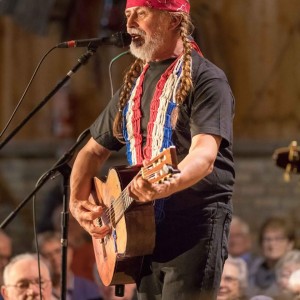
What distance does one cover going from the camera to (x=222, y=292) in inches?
267

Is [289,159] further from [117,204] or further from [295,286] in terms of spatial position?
[117,204]

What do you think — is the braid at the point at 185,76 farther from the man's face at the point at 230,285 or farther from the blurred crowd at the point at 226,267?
the man's face at the point at 230,285

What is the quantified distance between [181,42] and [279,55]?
6.56 metres


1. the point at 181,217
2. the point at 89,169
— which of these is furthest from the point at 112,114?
the point at 181,217

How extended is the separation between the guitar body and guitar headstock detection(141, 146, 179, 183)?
1.08 feet

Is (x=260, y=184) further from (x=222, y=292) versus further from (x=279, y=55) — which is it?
(x=222, y=292)

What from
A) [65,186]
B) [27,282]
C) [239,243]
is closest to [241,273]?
[27,282]

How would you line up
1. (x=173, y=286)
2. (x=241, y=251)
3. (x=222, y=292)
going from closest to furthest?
(x=173, y=286)
(x=222, y=292)
(x=241, y=251)

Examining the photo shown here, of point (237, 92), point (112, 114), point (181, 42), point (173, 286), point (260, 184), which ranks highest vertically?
point (181, 42)

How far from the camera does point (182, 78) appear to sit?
4.39m

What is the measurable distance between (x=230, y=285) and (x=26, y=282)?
49.6 inches

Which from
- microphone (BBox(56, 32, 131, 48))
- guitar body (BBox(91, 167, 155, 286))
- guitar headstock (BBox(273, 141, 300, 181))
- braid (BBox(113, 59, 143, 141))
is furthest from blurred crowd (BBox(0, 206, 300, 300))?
microphone (BBox(56, 32, 131, 48))

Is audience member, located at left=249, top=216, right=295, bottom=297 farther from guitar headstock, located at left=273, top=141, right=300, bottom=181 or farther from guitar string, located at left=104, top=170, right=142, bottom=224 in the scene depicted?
guitar string, located at left=104, top=170, right=142, bottom=224

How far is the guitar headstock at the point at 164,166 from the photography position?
391 centimetres
